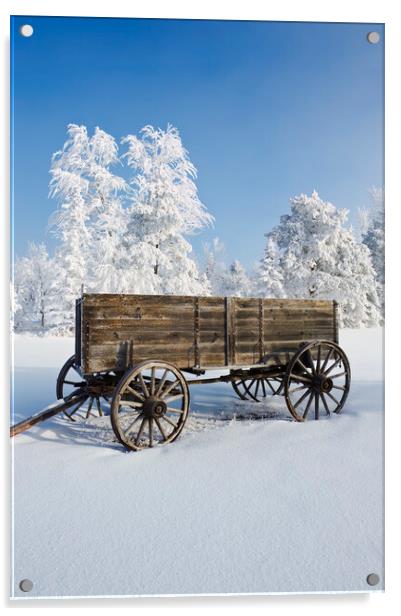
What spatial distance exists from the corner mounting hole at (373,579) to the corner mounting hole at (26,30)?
5756mm

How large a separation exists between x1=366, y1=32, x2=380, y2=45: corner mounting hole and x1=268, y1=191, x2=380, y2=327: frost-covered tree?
26.8ft

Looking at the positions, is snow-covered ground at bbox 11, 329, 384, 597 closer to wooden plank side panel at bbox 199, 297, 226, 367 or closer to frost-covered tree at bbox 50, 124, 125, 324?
wooden plank side panel at bbox 199, 297, 226, 367

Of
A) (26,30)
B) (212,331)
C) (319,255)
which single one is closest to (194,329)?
(212,331)

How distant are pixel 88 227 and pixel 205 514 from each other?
1051 centimetres

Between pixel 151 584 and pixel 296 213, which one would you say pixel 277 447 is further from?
pixel 296 213

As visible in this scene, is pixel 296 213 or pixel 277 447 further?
pixel 296 213

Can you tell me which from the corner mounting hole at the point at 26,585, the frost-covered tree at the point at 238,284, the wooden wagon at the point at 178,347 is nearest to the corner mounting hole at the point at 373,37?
the wooden wagon at the point at 178,347

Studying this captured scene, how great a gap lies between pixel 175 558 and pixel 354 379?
4401 mm

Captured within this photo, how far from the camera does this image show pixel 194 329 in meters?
Answer: 5.14

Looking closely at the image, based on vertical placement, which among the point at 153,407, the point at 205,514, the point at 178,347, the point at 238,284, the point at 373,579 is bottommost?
the point at 373,579

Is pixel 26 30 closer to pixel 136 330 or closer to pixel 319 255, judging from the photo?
pixel 136 330
